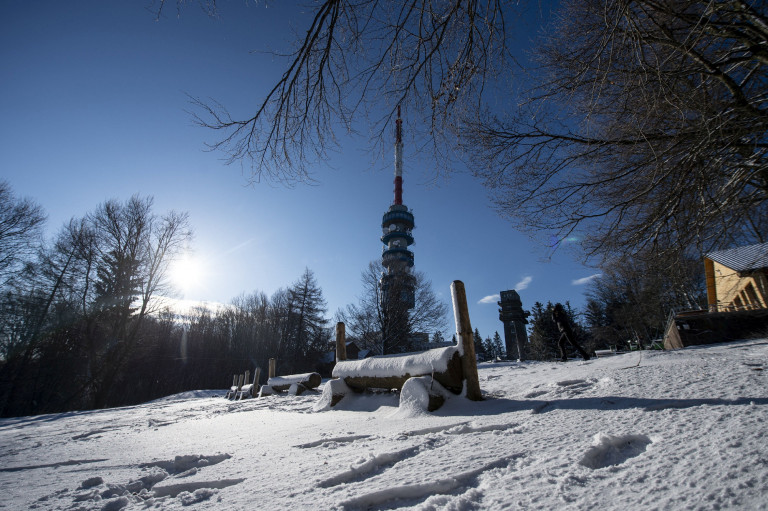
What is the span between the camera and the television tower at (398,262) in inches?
771

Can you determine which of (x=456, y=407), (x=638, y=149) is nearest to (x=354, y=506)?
(x=456, y=407)

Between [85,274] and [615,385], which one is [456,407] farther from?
[85,274]

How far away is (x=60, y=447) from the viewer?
3.65 metres

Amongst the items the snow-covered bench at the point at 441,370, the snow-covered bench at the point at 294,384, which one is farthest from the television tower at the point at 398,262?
the snow-covered bench at the point at 294,384

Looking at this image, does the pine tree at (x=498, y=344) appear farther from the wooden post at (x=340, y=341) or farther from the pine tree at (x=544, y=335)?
the wooden post at (x=340, y=341)

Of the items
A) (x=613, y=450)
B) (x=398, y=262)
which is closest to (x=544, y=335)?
(x=398, y=262)

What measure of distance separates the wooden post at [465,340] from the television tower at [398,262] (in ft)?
6.32

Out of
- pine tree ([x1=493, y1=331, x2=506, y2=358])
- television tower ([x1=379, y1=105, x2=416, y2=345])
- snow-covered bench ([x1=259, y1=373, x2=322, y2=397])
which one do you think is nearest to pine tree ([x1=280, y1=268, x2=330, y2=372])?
television tower ([x1=379, y1=105, x2=416, y2=345])

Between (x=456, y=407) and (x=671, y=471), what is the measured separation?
2437 mm

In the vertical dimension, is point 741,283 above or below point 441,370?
above

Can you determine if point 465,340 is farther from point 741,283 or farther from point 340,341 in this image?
point 741,283

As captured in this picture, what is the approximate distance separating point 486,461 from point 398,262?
30395 millimetres

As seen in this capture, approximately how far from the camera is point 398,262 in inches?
1261

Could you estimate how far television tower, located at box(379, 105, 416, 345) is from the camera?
19.6 meters
